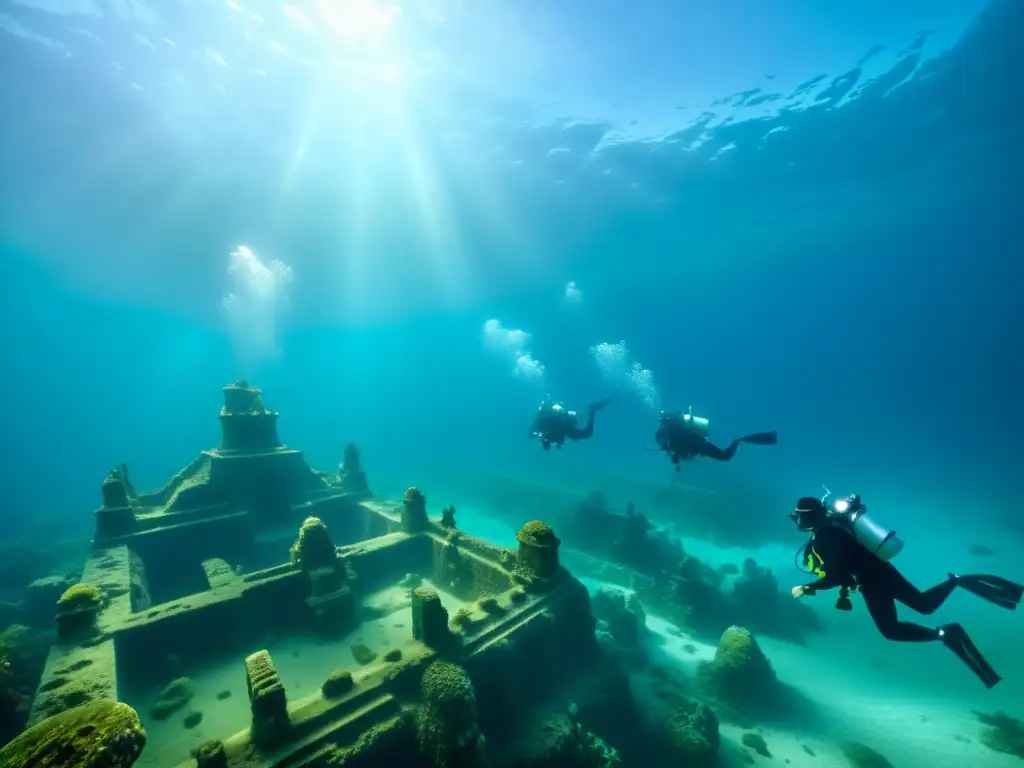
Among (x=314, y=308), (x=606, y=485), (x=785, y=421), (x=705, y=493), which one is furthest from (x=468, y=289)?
(x=785, y=421)

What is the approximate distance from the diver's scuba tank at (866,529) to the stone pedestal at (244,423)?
2557cm

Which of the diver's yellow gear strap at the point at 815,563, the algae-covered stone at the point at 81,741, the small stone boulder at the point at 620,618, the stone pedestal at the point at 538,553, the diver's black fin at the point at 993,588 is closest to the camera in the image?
the algae-covered stone at the point at 81,741

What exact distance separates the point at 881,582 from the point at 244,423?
27.5m

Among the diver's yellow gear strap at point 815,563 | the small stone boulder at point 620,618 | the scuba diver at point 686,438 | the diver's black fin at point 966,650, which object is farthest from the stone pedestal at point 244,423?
the diver's black fin at point 966,650

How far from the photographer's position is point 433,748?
892cm

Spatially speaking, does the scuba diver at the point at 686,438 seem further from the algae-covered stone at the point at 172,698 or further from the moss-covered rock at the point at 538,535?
the algae-covered stone at the point at 172,698

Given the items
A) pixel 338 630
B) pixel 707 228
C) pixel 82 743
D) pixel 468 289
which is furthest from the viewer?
pixel 468 289

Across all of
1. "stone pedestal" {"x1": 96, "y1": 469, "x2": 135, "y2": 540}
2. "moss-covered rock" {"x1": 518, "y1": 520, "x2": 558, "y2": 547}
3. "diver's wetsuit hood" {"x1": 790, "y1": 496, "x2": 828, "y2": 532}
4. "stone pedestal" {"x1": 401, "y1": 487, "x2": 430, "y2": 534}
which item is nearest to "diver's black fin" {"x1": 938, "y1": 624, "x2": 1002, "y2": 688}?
"diver's wetsuit hood" {"x1": 790, "y1": 496, "x2": 828, "y2": 532}

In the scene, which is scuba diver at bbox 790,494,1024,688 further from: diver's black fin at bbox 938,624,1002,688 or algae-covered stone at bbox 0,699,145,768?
algae-covered stone at bbox 0,699,145,768

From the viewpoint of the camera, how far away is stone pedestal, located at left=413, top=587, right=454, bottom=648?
10.8m

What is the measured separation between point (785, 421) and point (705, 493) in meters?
120

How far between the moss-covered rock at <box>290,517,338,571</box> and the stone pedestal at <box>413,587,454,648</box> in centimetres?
575

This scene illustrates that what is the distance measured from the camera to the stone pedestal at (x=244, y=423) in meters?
23.7

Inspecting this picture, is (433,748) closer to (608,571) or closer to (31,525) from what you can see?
(608,571)
